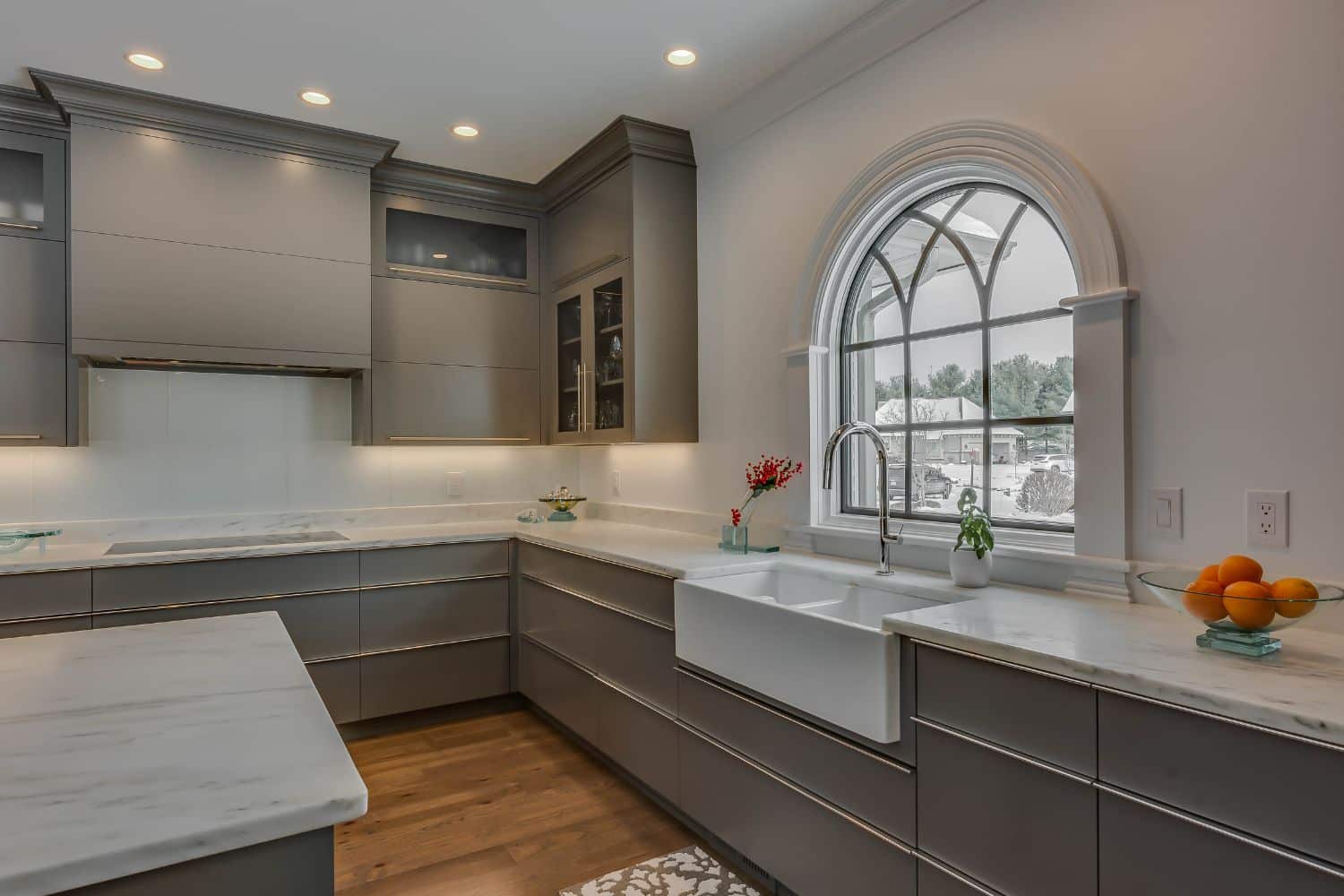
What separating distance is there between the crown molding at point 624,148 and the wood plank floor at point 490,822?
2442 mm

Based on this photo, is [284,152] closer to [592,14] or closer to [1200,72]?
[592,14]

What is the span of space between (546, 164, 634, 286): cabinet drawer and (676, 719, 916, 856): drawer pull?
6.46 ft

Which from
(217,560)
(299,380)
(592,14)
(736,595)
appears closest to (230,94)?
(299,380)

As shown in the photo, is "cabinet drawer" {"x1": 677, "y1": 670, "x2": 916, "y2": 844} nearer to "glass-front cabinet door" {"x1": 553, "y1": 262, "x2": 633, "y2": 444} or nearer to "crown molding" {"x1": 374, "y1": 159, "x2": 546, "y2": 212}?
"glass-front cabinet door" {"x1": 553, "y1": 262, "x2": 633, "y2": 444}

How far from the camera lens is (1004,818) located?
4.81 feet

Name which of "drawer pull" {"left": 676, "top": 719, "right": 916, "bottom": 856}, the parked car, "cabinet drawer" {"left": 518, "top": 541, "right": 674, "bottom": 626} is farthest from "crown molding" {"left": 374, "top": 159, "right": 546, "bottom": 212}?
the parked car

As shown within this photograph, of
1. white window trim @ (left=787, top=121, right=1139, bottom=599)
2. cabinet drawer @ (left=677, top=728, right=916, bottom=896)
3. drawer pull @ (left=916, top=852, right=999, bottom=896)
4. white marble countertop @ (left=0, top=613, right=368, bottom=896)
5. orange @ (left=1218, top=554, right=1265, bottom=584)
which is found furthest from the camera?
white window trim @ (left=787, top=121, right=1139, bottom=599)

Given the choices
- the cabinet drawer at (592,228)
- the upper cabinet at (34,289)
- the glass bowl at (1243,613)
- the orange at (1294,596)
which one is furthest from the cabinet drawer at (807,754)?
the upper cabinet at (34,289)

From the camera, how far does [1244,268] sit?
167cm

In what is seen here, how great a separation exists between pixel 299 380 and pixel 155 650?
8.34 ft

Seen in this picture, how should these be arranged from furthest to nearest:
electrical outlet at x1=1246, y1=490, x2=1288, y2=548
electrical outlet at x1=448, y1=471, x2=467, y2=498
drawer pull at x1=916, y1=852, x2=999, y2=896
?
1. electrical outlet at x1=448, y1=471, x2=467, y2=498
2. electrical outlet at x1=1246, y1=490, x2=1288, y2=548
3. drawer pull at x1=916, y1=852, x2=999, y2=896

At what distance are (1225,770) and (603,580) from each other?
205cm

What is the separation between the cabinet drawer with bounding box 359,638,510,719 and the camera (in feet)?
11.0

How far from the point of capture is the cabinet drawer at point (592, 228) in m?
3.36
